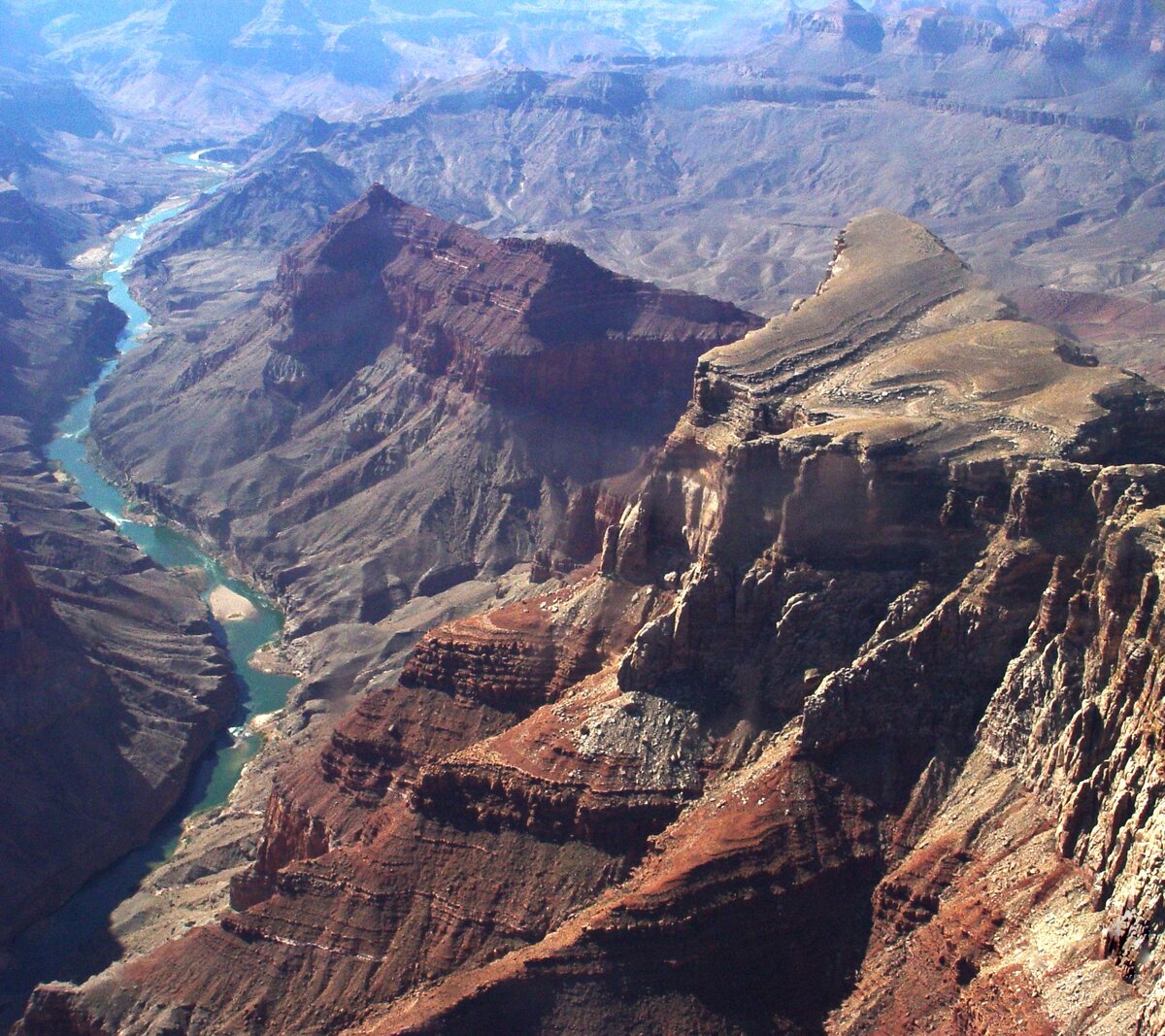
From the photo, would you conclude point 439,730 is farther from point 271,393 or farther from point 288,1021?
point 271,393

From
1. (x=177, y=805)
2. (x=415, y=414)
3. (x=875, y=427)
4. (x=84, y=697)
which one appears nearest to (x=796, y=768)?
(x=875, y=427)

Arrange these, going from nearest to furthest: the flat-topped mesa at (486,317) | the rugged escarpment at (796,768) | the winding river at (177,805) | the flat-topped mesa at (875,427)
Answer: the rugged escarpment at (796,768), the flat-topped mesa at (875,427), the winding river at (177,805), the flat-topped mesa at (486,317)

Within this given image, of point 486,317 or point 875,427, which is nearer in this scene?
point 875,427

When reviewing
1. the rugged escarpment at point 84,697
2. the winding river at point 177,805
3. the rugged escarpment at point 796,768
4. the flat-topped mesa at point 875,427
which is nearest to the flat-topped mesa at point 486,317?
the winding river at point 177,805

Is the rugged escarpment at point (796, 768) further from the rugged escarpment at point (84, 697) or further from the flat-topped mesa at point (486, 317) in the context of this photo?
the flat-topped mesa at point (486, 317)

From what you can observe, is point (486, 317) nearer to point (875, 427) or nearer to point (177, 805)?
point (177, 805)

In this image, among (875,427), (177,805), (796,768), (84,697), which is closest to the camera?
(796,768)
